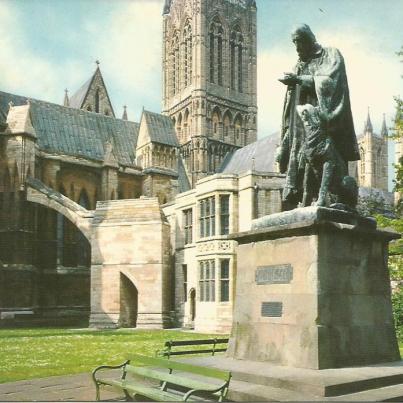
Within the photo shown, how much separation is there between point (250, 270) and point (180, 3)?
74183mm

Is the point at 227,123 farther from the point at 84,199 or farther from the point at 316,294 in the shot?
the point at 316,294

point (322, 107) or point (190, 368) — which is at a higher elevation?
point (322, 107)

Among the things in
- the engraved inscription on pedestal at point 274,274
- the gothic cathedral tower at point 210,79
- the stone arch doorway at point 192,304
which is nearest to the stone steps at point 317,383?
the engraved inscription on pedestal at point 274,274

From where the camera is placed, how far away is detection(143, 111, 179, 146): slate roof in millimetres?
48688

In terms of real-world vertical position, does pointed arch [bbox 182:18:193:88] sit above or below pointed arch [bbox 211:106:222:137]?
above

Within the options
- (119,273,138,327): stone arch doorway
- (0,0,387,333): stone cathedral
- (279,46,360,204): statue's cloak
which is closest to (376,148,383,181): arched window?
(0,0,387,333): stone cathedral

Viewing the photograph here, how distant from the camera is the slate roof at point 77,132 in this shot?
4484 cm

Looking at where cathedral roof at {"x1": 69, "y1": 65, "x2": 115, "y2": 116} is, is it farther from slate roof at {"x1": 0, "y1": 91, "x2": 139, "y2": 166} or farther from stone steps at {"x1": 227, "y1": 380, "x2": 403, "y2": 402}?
stone steps at {"x1": 227, "y1": 380, "x2": 403, "y2": 402}

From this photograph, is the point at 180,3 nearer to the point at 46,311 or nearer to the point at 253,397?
the point at 46,311

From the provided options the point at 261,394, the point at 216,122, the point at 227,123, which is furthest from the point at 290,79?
the point at 227,123

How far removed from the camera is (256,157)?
55719 mm

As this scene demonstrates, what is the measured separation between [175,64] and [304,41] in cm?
7201

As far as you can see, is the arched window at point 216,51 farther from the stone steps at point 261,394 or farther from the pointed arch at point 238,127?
the stone steps at point 261,394

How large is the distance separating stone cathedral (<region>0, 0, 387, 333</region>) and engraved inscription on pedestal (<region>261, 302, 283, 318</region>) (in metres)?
21.5
